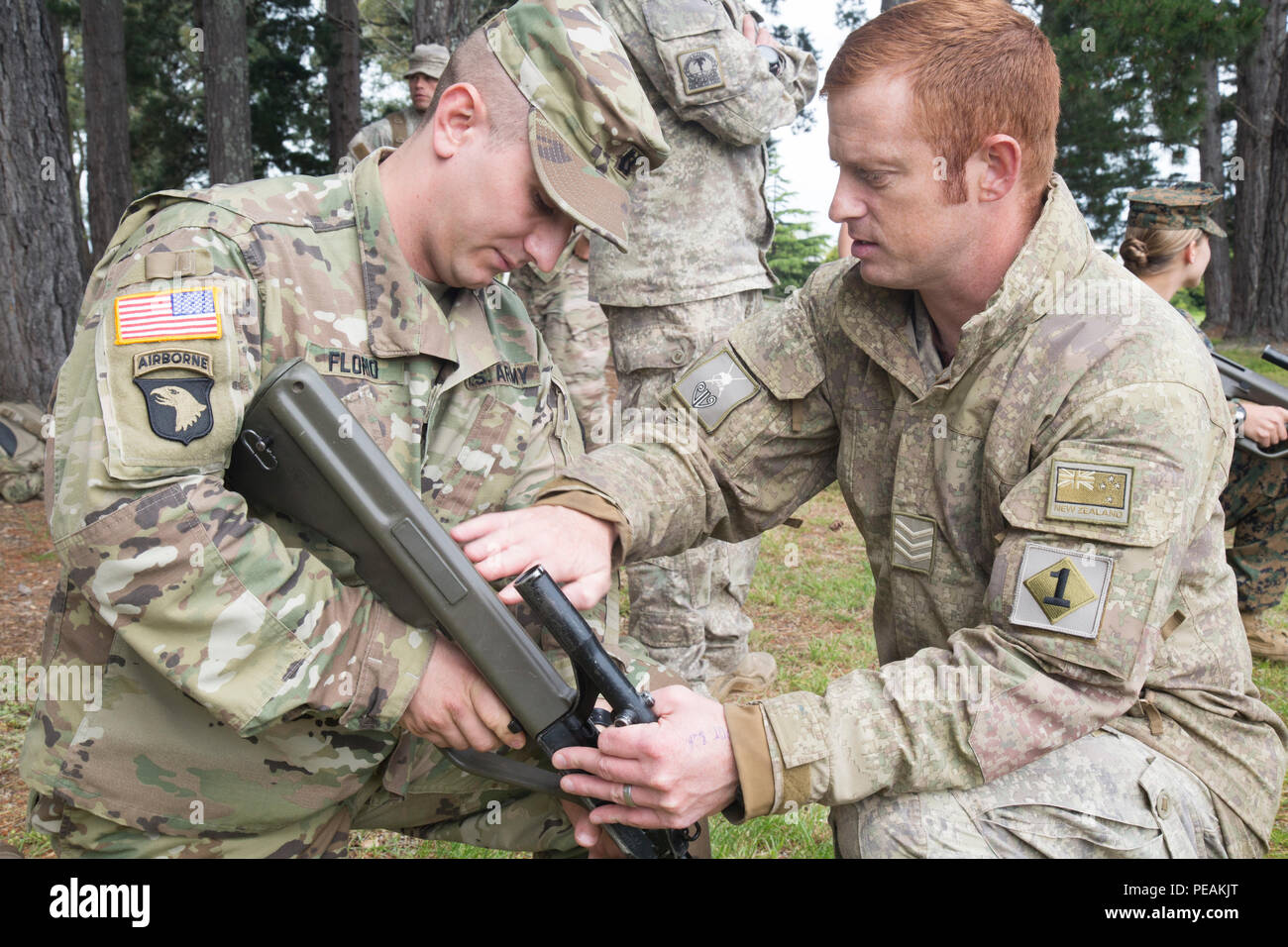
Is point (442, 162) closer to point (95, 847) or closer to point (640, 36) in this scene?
point (95, 847)

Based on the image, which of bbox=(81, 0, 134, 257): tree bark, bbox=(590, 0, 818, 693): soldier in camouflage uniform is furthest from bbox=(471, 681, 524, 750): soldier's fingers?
bbox=(81, 0, 134, 257): tree bark

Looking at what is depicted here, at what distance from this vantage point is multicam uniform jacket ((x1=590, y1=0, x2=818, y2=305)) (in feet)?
13.0

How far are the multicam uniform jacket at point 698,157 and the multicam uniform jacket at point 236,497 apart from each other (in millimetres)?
1749

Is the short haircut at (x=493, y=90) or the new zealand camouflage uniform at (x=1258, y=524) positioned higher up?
the short haircut at (x=493, y=90)

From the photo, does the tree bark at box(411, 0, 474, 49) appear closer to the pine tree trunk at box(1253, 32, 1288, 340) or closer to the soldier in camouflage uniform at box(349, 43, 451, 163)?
the soldier in camouflage uniform at box(349, 43, 451, 163)

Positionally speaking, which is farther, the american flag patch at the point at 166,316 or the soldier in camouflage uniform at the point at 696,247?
the soldier in camouflage uniform at the point at 696,247

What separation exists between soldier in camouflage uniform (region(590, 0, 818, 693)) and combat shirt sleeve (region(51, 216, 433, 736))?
2070 mm

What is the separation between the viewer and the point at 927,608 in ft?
8.09

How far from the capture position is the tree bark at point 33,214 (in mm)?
6762

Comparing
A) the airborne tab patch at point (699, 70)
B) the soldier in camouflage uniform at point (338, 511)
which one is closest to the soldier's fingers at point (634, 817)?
the soldier in camouflage uniform at point (338, 511)

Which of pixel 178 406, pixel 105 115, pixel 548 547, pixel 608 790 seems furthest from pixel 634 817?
pixel 105 115

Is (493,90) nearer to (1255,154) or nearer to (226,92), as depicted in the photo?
(226,92)

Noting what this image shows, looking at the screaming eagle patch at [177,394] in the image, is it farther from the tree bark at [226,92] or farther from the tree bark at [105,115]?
the tree bark at [105,115]
